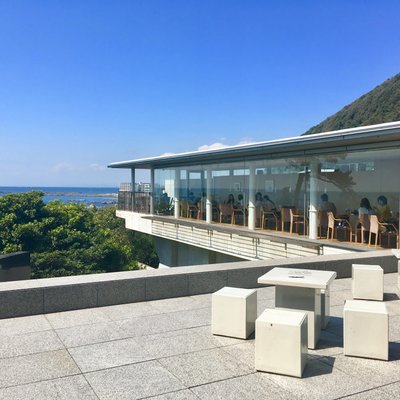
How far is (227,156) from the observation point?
17203 mm

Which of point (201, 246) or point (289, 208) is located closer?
point (289, 208)

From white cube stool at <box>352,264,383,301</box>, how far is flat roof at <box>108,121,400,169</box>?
3847 millimetres

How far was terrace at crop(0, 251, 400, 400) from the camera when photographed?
12.8 ft

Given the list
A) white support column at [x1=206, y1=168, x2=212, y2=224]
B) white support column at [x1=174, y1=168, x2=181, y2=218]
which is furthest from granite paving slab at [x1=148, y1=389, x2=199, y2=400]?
white support column at [x1=174, y1=168, x2=181, y2=218]

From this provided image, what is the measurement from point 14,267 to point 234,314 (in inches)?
249

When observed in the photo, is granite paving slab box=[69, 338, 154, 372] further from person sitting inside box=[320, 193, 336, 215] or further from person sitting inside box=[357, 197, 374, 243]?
person sitting inside box=[320, 193, 336, 215]

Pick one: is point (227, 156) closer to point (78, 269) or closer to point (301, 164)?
point (301, 164)

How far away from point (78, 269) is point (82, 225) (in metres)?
3.60

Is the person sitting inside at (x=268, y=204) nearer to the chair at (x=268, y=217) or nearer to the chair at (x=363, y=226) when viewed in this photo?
the chair at (x=268, y=217)

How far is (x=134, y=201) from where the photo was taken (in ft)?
84.2

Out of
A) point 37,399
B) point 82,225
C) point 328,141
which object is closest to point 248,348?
point 37,399

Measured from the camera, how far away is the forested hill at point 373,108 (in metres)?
59.8

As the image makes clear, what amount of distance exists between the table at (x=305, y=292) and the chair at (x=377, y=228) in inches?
278

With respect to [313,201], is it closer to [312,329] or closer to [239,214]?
[239,214]
